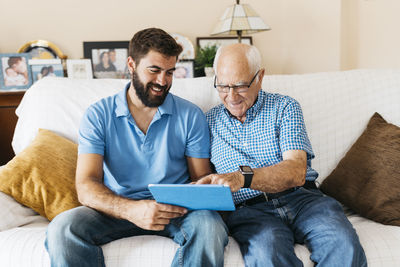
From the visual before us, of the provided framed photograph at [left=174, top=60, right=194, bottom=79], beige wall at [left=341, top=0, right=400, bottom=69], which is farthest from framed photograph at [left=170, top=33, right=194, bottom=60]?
beige wall at [left=341, top=0, right=400, bottom=69]

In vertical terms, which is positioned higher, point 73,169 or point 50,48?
point 50,48

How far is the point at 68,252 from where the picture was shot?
1110mm

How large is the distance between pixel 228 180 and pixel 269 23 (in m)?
2.28

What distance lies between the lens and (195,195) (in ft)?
3.60

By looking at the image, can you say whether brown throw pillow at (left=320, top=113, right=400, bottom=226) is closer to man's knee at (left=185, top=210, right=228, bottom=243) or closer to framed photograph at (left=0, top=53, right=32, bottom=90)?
man's knee at (left=185, top=210, right=228, bottom=243)

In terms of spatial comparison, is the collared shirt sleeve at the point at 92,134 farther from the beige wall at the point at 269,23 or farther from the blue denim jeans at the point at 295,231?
the beige wall at the point at 269,23

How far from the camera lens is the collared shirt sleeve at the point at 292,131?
1.38 metres

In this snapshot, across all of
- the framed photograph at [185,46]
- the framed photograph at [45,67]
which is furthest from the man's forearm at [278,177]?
the framed photograph at [45,67]

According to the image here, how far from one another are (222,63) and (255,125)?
0.97 feet

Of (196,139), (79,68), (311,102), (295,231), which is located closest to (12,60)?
(79,68)

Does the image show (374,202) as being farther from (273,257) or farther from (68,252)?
(68,252)

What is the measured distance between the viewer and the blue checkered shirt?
4.65 feet

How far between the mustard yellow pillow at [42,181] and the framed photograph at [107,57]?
4.70ft

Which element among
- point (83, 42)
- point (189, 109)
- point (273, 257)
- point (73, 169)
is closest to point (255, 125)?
point (189, 109)
